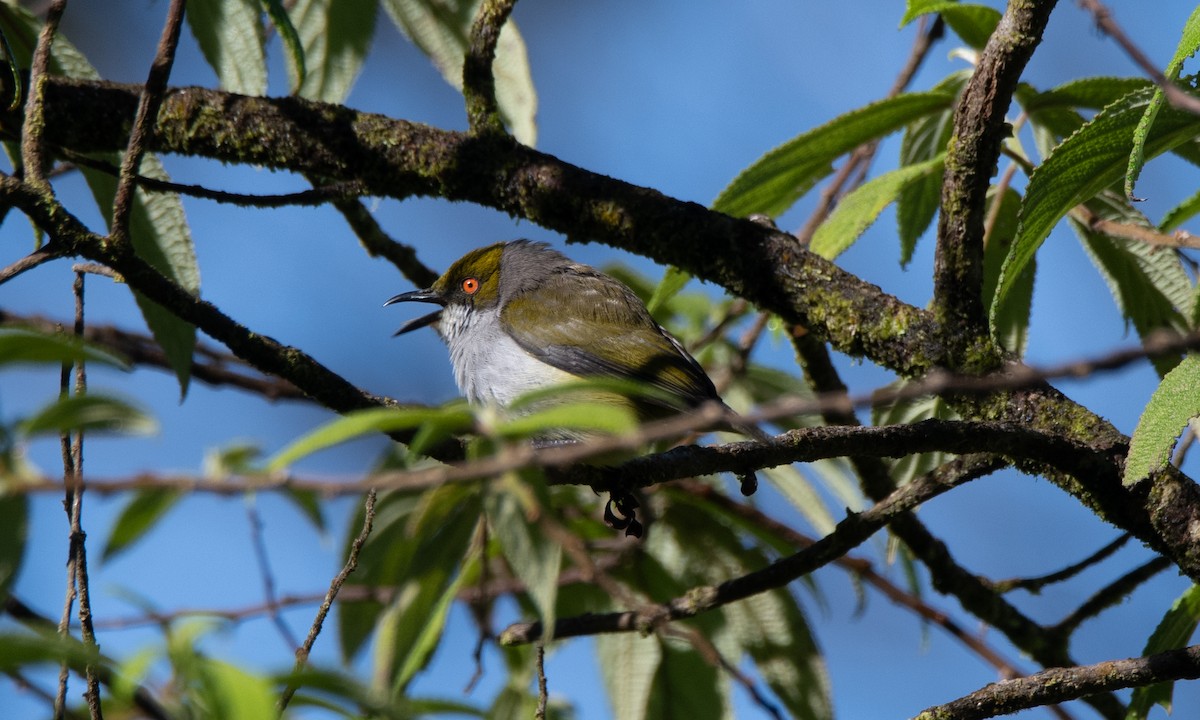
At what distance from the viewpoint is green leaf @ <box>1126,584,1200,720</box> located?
261 centimetres

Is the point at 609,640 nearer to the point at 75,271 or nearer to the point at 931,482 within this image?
the point at 931,482

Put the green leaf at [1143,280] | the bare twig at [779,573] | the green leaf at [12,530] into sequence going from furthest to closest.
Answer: the green leaf at [1143,280] → the bare twig at [779,573] → the green leaf at [12,530]

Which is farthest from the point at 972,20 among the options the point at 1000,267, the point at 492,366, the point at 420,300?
the point at 420,300

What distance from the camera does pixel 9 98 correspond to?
315 cm

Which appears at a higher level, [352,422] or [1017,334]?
[1017,334]

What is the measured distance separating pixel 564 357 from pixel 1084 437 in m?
2.29

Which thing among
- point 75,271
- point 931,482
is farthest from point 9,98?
point 931,482

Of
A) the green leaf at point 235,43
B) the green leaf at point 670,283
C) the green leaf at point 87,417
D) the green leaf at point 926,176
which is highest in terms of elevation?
the green leaf at point 235,43

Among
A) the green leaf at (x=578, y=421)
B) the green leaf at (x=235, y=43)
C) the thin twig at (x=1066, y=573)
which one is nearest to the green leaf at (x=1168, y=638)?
the thin twig at (x=1066, y=573)

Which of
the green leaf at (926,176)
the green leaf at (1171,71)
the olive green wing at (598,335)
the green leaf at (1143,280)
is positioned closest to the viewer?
the green leaf at (1171,71)

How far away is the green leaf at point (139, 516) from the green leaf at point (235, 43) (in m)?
2.45

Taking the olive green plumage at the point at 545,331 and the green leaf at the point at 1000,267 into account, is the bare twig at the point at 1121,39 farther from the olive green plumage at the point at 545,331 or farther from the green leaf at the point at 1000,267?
the olive green plumage at the point at 545,331

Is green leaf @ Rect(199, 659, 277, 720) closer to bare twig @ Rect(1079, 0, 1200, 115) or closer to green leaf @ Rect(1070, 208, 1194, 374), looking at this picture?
bare twig @ Rect(1079, 0, 1200, 115)

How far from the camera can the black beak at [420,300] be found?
540cm
